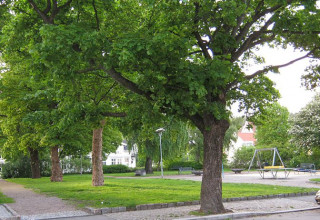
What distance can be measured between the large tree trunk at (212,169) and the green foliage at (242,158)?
43.8m

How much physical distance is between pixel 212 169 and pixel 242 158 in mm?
44418

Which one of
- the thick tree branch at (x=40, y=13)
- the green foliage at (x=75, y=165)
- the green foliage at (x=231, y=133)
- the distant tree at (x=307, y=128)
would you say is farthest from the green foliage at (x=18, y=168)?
the thick tree branch at (x=40, y=13)

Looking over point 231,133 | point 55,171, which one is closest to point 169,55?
point 55,171

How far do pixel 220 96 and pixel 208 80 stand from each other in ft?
4.38

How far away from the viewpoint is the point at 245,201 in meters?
13.8

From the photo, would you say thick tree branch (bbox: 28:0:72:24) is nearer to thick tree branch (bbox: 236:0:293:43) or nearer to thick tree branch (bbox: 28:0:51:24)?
thick tree branch (bbox: 28:0:51:24)

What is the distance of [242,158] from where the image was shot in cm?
5391

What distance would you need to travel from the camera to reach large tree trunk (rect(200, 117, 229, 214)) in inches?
433

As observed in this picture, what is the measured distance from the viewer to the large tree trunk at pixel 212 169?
36.1ft

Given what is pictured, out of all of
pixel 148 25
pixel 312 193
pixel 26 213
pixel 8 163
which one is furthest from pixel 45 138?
pixel 8 163

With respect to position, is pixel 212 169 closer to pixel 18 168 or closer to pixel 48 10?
pixel 48 10

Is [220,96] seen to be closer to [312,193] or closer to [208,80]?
[208,80]

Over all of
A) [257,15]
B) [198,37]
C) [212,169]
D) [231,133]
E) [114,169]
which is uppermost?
[257,15]

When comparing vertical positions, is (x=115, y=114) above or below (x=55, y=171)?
above
